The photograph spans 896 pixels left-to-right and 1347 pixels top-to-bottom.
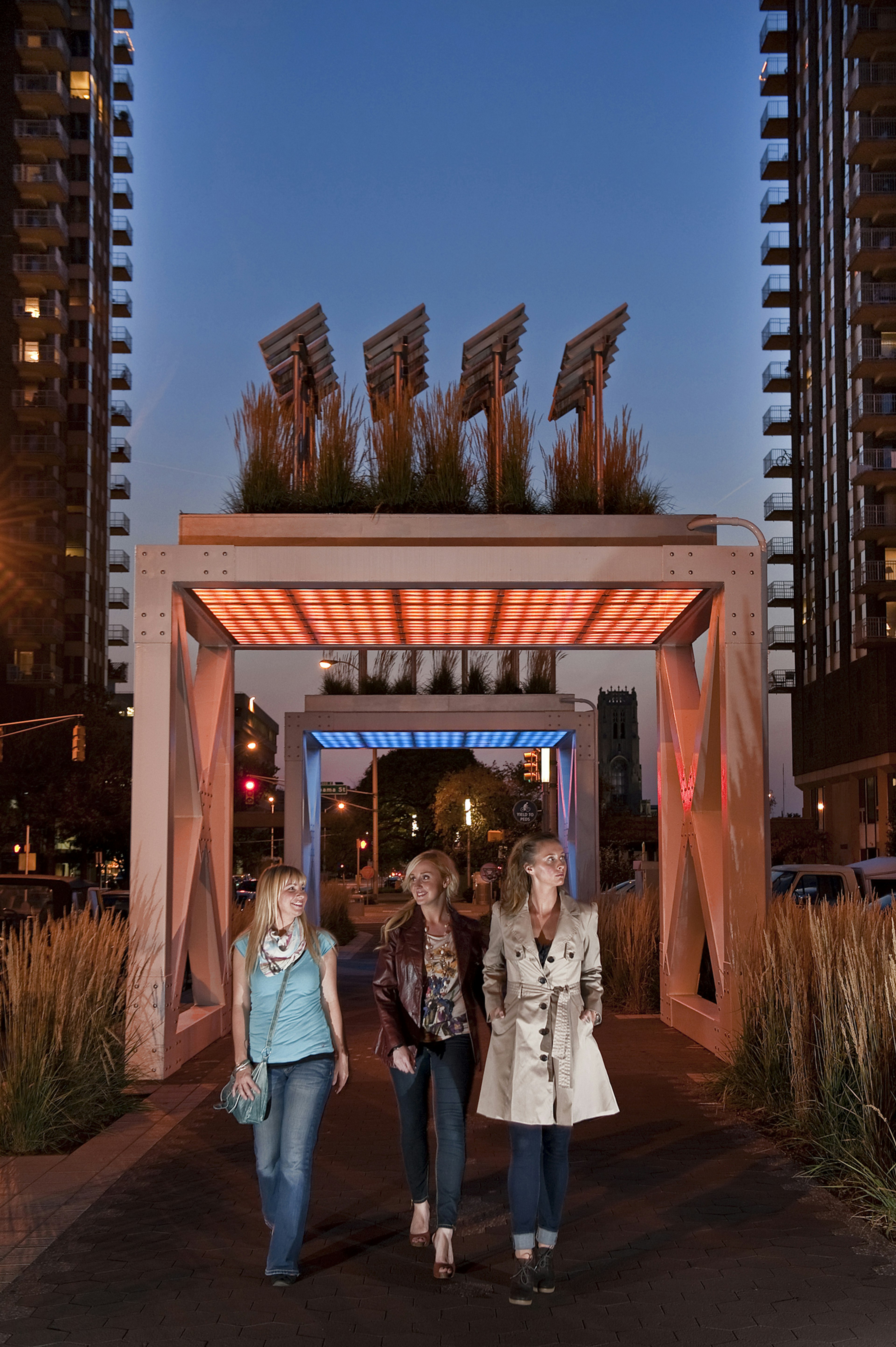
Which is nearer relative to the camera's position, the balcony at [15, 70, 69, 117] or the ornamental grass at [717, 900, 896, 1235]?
the ornamental grass at [717, 900, 896, 1235]

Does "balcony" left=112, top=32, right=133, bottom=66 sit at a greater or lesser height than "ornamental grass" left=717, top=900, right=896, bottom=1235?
greater

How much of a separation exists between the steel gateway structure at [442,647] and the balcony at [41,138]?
6652 cm

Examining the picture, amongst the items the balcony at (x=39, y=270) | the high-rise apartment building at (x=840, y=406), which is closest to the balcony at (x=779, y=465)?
the high-rise apartment building at (x=840, y=406)

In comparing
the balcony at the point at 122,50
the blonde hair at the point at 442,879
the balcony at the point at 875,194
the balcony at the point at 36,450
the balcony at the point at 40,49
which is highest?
the balcony at the point at 122,50

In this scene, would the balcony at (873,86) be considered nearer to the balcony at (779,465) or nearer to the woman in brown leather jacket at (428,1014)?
the balcony at (779,465)

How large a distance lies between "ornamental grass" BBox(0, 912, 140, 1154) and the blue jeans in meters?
2.86

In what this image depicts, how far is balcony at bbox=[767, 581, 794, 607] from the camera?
237ft

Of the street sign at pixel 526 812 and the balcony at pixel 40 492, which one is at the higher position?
the balcony at pixel 40 492

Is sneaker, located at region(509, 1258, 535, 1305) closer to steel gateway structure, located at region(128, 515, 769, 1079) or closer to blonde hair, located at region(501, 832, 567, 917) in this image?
blonde hair, located at region(501, 832, 567, 917)

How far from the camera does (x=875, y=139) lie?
5781 centimetres

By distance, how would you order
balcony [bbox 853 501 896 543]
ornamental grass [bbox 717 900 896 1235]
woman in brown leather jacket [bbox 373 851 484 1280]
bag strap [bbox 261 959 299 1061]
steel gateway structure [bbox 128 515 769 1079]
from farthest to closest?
balcony [bbox 853 501 896 543]
steel gateway structure [bbox 128 515 769 1079]
ornamental grass [bbox 717 900 896 1235]
woman in brown leather jacket [bbox 373 851 484 1280]
bag strap [bbox 261 959 299 1061]

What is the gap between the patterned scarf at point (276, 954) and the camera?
19.2ft

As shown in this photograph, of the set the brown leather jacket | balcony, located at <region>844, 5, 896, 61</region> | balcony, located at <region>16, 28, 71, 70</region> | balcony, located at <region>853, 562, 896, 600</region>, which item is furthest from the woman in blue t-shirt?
balcony, located at <region>16, 28, 71, 70</region>

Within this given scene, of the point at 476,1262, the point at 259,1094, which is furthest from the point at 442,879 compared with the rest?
the point at 476,1262
